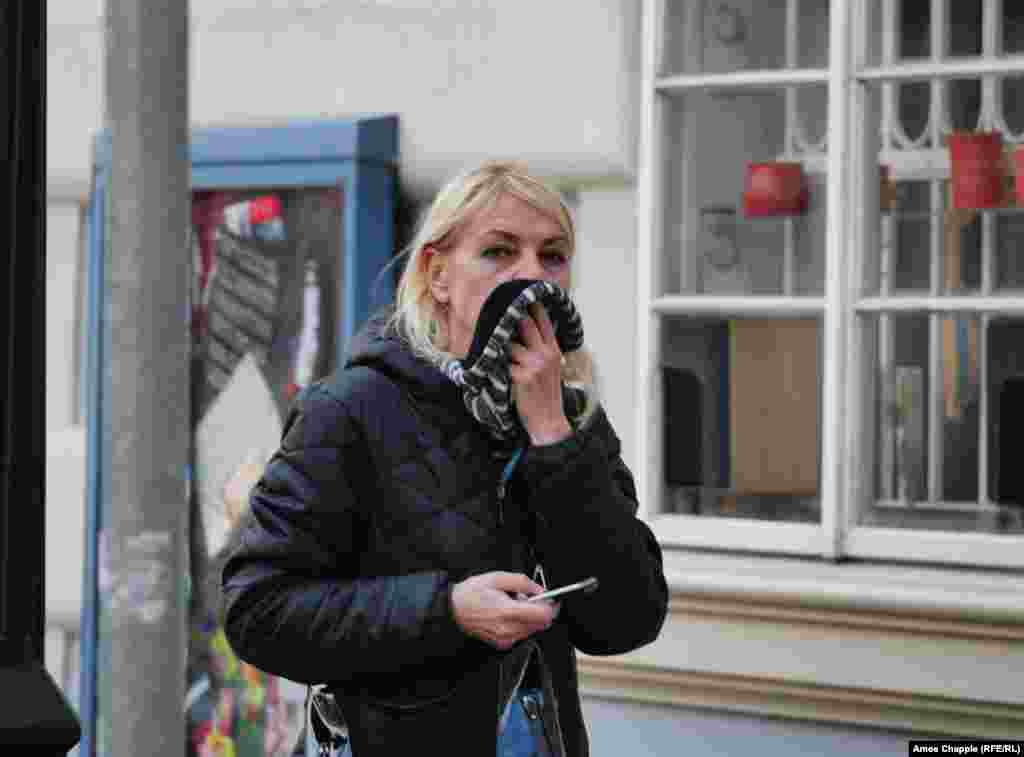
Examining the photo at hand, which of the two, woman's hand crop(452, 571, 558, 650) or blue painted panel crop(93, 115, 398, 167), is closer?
woman's hand crop(452, 571, 558, 650)

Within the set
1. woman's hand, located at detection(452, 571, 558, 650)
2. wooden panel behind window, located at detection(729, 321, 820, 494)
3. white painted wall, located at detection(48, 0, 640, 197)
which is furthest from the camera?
white painted wall, located at detection(48, 0, 640, 197)

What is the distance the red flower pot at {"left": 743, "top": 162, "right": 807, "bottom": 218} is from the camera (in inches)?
230

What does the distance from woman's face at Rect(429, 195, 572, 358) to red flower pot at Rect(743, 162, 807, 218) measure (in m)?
3.01

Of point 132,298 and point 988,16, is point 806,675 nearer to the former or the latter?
point 988,16

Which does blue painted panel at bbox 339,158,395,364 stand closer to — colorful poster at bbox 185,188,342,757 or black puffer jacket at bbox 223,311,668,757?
colorful poster at bbox 185,188,342,757

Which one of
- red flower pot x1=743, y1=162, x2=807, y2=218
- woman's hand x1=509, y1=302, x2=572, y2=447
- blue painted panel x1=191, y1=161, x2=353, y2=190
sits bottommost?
woman's hand x1=509, y1=302, x2=572, y2=447

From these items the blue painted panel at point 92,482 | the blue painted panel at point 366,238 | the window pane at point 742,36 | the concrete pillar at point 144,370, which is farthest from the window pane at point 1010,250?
the blue painted panel at point 92,482

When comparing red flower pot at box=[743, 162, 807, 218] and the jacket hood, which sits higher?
red flower pot at box=[743, 162, 807, 218]

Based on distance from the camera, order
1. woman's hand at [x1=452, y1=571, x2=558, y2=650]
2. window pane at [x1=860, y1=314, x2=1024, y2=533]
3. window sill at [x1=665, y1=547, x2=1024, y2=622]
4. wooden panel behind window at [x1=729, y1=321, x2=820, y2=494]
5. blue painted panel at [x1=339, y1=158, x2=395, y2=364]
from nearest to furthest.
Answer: woman's hand at [x1=452, y1=571, x2=558, y2=650] < window sill at [x1=665, y1=547, x2=1024, y2=622] < window pane at [x1=860, y1=314, x2=1024, y2=533] < wooden panel behind window at [x1=729, y1=321, x2=820, y2=494] < blue painted panel at [x1=339, y1=158, x2=395, y2=364]

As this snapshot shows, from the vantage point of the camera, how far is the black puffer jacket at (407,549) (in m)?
2.74

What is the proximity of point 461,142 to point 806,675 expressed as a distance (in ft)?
6.37

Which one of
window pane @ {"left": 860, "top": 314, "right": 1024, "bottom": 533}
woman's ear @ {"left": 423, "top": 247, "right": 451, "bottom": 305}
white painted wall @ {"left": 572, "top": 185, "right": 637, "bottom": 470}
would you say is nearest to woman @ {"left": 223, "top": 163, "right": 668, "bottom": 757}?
woman's ear @ {"left": 423, "top": 247, "right": 451, "bottom": 305}

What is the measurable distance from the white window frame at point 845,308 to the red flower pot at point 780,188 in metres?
0.19

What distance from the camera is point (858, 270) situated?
18.4 feet
